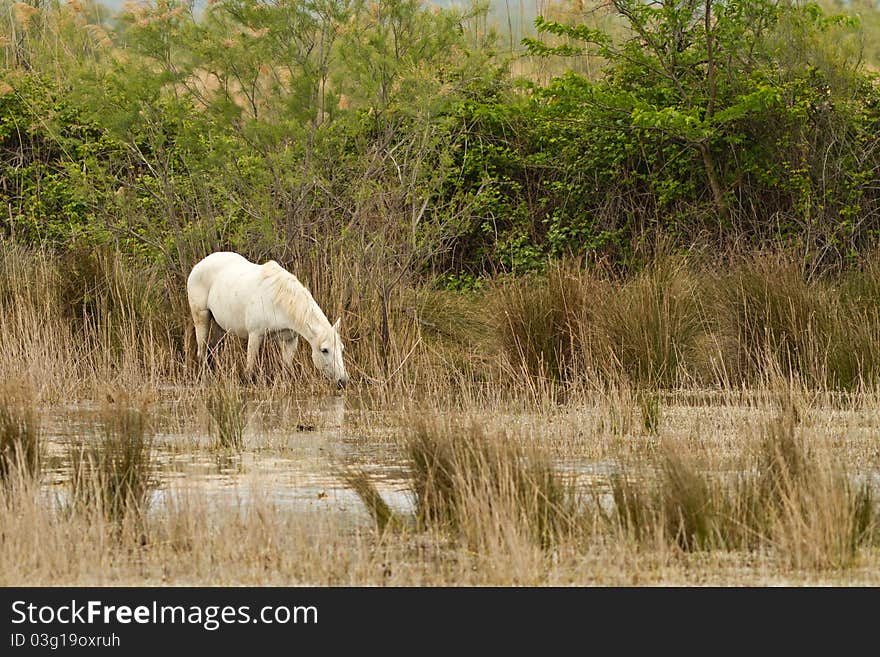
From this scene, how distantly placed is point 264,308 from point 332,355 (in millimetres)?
696

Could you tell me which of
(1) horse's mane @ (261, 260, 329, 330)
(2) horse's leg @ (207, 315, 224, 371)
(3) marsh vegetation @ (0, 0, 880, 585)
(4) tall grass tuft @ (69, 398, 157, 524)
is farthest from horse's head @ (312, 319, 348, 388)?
(4) tall grass tuft @ (69, 398, 157, 524)

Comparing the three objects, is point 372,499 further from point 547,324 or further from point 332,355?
point 547,324

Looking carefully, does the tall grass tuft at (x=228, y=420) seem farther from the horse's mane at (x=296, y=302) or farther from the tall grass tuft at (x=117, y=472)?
the horse's mane at (x=296, y=302)

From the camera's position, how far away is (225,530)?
4.98m

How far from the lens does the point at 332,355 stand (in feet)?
33.4

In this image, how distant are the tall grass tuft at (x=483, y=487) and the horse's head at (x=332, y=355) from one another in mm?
4052

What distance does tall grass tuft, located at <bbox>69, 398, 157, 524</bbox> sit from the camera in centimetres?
543

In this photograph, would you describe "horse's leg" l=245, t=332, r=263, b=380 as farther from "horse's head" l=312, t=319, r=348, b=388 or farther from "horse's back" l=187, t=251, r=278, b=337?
"horse's head" l=312, t=319, r=348, b=388

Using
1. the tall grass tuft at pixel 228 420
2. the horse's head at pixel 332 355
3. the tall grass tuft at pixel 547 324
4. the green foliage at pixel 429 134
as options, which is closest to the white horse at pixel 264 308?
the horse's head at pixel 332 355

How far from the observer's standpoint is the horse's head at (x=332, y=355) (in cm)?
1016

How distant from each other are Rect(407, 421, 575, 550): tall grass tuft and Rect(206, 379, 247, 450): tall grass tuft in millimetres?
1706

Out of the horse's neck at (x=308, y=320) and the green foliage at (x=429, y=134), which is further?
the green foliage at (x=429, y=134)

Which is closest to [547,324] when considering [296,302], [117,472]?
[296,302]
